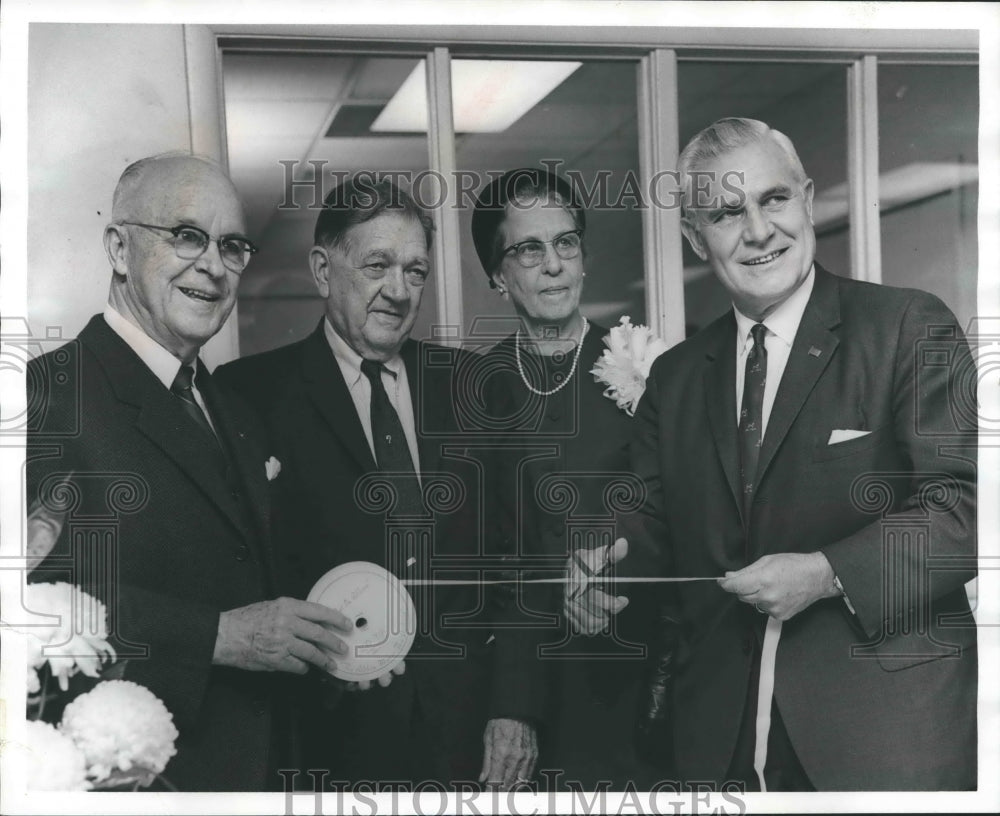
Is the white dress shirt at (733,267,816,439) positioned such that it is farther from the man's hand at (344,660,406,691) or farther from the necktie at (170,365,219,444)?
the necktie at (170,365,219,444)

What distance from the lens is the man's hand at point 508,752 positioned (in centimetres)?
335

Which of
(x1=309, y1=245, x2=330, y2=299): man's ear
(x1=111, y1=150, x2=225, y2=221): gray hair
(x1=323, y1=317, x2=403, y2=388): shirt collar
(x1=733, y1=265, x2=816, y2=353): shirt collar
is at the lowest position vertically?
(x1=323, y1=317, x2=403, y2=388): shirt collar

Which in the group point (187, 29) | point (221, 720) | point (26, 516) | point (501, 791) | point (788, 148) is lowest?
point (501, 791)

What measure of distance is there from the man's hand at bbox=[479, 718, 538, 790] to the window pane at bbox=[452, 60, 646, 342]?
111 centimetres

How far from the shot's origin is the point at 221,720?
3270 millimetres

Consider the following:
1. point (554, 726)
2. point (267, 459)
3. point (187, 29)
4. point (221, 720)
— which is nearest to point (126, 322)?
point (267, 459)

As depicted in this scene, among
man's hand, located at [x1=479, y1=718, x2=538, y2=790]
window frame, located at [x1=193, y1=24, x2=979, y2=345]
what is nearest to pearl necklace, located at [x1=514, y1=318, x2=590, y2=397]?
window frame, located at [x1=193, y1=24, x2=979, y2=345]

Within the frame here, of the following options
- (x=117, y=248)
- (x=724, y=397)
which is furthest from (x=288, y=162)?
(x=724, y=397)

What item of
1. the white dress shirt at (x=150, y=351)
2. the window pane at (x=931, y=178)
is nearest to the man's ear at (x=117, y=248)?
the white dress shirt at (x=150, y=351)

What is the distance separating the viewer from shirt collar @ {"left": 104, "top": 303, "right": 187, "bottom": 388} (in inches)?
129

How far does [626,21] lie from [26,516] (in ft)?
7.19

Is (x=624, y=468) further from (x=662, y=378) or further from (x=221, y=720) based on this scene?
(x=221, y=720)

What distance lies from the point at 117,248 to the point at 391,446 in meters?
0.93

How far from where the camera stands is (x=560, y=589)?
3342mm
